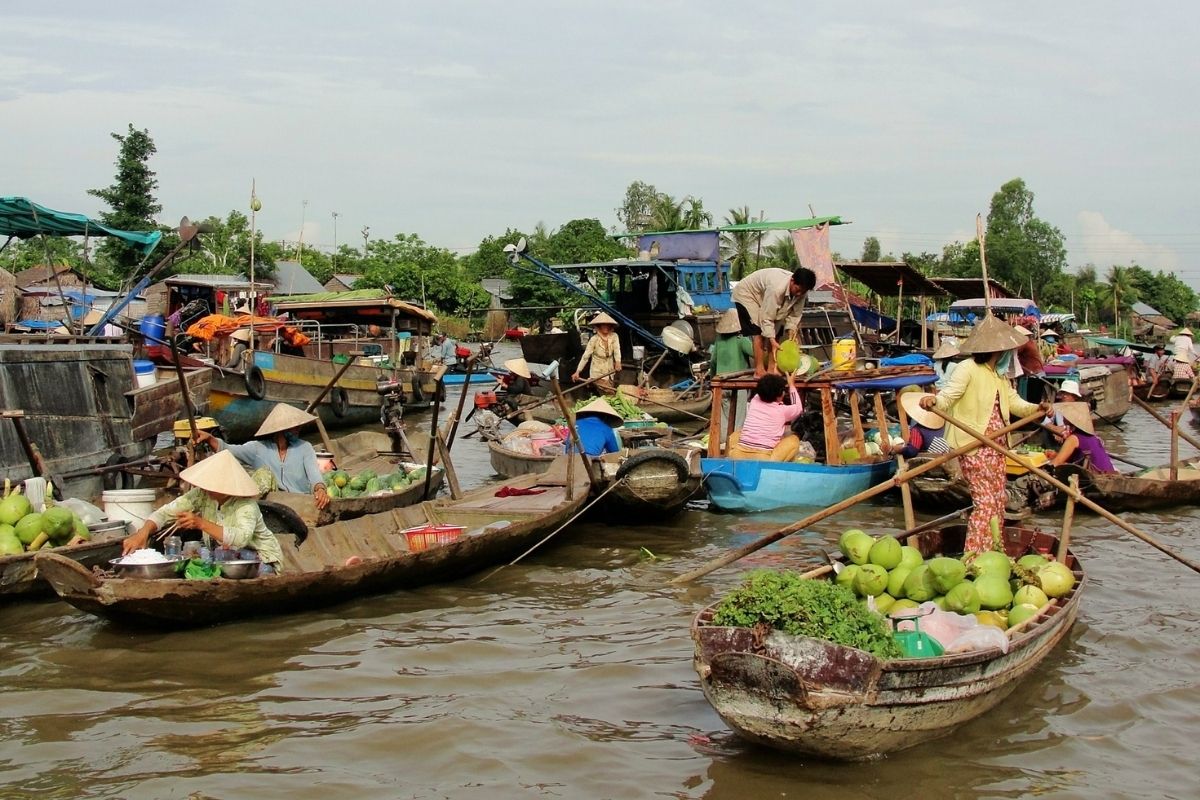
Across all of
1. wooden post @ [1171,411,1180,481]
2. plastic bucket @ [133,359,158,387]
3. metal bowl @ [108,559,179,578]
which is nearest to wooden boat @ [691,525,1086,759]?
metal bowl @ [108,559,179,578]

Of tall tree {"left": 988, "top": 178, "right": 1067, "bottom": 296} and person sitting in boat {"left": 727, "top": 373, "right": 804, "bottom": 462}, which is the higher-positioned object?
tall tree {"left": 988, "top": 178, "right": 1067, "bottom": 296}

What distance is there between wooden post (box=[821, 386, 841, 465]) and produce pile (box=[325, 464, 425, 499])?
364cm

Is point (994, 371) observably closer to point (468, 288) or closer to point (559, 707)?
point (559, 707)

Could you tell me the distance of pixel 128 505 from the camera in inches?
302

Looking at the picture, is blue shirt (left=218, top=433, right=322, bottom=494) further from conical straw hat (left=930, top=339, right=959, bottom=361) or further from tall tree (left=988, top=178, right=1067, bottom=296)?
tall tree (left=988, top=178, right=1067, bottom=296)

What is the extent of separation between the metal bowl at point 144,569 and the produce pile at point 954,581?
366 centimetres

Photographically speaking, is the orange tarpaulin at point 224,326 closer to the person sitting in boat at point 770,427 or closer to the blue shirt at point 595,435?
the blue shirt at point 595,435

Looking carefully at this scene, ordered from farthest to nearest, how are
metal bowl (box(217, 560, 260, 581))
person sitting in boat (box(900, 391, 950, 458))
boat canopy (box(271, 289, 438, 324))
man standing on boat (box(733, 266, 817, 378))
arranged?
boat canopy (box(271, 289, 438, 324))
man standing on boat (box(733, 266, 817, 378))
person sitting in boat (box(900, 391, 950, 458))
metal bowl (box(217, 560, 260, 581))

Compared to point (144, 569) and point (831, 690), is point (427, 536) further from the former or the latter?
point (831, 690)

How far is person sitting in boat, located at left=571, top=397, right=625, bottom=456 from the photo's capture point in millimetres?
10523

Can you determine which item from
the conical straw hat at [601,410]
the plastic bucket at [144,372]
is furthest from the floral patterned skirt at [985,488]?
the plastic bucket at [144,372]

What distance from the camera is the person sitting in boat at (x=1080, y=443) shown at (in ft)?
31.2

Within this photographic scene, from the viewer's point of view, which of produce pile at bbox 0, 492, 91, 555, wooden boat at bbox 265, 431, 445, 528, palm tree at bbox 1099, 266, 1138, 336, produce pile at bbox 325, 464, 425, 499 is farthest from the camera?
palm tree at bbox 1099, 266, 1138, 336

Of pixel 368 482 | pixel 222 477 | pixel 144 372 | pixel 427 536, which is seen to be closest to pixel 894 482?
pixel 427 536
